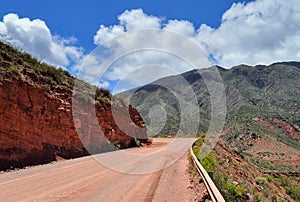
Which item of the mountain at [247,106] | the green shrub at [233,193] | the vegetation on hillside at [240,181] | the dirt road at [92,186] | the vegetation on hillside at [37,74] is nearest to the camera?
the dirt road at [92,186]

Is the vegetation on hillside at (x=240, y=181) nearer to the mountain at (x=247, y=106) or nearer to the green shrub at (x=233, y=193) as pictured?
the green shrub at (x=233, y=193)

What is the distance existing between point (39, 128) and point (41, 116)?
840mm

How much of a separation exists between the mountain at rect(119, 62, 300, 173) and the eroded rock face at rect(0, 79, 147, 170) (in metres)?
9.77

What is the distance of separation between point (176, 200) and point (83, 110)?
18.2 m

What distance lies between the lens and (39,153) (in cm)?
1897

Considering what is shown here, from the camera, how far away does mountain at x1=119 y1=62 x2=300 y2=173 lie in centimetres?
5672

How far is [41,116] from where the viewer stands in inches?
798

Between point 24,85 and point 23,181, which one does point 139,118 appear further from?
point 23,181

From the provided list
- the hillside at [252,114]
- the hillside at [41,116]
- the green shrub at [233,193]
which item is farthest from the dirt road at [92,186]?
the hillside at [41,116]

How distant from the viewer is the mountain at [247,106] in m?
56.7

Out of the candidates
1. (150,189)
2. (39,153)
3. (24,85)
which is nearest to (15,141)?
(39,153)

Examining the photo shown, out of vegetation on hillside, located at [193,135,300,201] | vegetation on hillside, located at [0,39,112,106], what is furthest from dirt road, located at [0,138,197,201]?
vegetation on hillside, located at [0,39,112,106]

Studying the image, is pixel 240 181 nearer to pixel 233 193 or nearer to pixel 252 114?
pixel 233 193

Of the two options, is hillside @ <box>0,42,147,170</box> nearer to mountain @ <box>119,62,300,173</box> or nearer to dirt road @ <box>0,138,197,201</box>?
dirt road @ <box>0,138,197,201</box>
